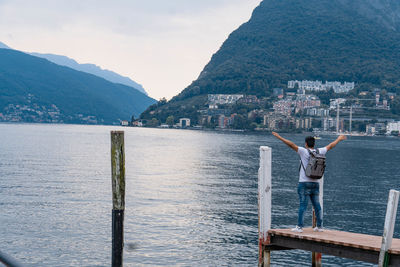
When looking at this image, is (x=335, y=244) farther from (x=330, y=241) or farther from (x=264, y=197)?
(x=264, y=197)

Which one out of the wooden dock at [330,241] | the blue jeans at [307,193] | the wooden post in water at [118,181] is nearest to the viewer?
the wooden dock at [330,241]

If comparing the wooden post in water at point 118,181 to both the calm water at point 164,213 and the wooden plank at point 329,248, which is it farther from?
the calm water at point 164,213

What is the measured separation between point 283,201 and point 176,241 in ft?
48.8

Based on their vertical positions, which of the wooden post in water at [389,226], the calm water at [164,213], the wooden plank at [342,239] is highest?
the wooden post in water at [389,226]

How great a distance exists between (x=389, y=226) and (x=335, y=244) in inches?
71.0

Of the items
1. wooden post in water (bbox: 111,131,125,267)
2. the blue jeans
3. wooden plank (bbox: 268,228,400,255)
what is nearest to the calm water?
the blue jeans

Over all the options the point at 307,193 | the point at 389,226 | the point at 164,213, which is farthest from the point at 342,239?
the point at 164,213

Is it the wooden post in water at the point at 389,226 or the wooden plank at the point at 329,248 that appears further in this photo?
the wooden plank at the point at 329,248

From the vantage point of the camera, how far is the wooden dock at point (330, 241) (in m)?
10.7

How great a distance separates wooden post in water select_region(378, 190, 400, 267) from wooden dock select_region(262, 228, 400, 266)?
15 centimetres

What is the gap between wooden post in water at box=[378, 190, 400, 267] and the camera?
10207mm

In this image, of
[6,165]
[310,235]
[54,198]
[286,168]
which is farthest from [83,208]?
[286,168]

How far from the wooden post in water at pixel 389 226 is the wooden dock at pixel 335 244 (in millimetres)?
154

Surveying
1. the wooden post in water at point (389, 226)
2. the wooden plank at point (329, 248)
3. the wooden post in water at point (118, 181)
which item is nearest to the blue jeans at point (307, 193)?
the wooden plank at point (329, 248)
